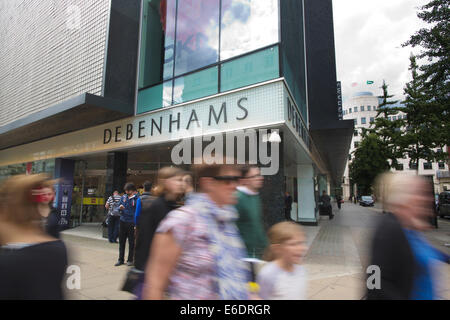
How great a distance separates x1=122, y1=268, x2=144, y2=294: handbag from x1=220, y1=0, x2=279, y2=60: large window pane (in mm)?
6403

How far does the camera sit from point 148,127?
891cm

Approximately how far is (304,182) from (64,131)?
1200cm

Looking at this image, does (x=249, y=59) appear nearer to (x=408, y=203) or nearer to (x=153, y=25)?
(x=153, y=25)

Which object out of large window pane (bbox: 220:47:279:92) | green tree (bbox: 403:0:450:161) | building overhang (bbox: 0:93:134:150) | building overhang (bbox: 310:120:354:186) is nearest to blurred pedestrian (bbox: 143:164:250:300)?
large window pane (bbox: 220:47:279:92)

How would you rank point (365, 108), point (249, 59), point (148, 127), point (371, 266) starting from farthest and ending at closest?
point (365, 108)
point (148, 127)
point (249, 59)
point (371, 266)

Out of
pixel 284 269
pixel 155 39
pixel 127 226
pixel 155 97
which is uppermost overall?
pixel 155 39

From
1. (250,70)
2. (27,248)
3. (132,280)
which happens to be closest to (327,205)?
(250,70)

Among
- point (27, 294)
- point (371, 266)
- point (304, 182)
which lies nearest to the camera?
point (27, 294)

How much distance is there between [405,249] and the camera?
69.4 inches

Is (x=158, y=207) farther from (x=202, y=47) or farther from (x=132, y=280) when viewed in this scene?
(x=202, y=47)

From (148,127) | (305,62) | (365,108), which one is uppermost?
(365,108)

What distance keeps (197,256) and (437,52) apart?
542 inches

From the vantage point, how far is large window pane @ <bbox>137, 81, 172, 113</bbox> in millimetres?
8644

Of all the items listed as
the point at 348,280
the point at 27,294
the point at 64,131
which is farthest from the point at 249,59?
the point at 64,131
